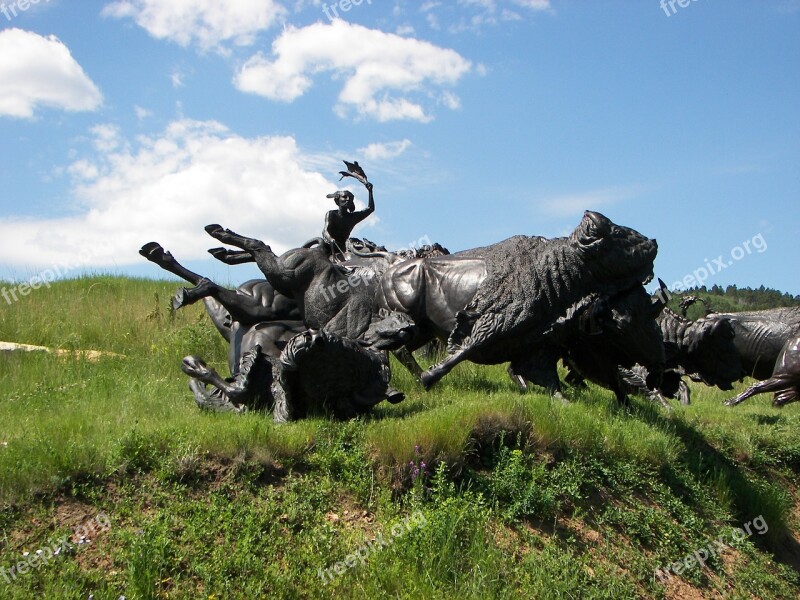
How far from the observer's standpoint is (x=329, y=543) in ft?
15.2

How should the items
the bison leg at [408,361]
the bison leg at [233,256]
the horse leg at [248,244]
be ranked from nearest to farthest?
the horse leg at [248,244]
the bison leg at [233,256]
the bison leg at [408,361]

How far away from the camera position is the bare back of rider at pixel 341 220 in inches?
398

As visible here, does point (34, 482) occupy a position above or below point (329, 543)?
above

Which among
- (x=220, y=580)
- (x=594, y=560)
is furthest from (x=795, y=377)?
(x=220, y=580)

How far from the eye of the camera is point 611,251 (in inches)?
276

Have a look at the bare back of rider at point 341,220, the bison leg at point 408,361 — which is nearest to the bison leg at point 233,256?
the bison leg at point 408,361

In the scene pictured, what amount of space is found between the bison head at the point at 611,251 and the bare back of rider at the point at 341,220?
355 centimetres

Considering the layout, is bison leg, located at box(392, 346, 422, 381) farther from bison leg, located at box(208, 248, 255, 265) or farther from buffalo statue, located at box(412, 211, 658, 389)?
bison leg, located at box(208, 248, 255, 265)

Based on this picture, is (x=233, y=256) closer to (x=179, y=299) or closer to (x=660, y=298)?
(x=179, y=299)

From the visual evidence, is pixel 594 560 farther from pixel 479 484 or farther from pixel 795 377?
pixel 795 377

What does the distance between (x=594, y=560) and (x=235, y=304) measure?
4215 millimetres

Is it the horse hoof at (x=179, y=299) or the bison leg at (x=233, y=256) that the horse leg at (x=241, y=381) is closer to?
the horse hoof at (x=179, y=299)

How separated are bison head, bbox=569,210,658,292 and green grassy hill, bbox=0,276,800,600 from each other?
1.16m

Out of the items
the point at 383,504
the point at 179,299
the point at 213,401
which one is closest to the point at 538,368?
the point at 383,504
